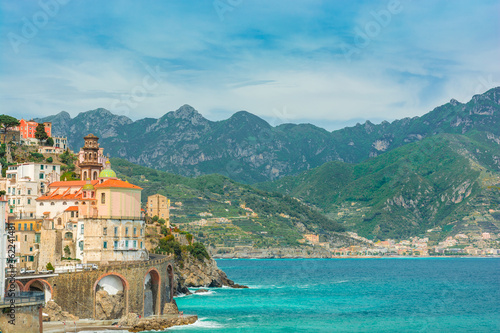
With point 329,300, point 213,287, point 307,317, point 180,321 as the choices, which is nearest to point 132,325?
point 180,321

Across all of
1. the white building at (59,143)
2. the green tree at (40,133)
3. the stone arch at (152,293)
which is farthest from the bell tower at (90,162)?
the stone arch at (152,293)

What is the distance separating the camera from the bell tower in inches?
3762

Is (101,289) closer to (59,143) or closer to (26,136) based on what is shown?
(26,136)

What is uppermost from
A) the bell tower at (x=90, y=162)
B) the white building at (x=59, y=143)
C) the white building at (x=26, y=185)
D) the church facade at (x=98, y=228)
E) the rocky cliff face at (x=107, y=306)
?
the white building at (x=59, y=143)

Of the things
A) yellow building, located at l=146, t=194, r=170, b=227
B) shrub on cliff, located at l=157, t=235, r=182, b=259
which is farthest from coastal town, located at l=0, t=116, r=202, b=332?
yellow building, located at l=146, t=194, r=170, b=227

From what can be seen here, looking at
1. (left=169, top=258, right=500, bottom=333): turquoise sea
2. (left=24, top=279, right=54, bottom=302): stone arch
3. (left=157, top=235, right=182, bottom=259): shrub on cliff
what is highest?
(left=157, top=235, right=182, bottom=259): shrub on cliff

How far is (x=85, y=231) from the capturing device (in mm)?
71125

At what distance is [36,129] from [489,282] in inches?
4420

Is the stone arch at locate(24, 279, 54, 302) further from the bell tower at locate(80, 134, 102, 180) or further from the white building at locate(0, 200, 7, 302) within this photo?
the bell tower at locate(80, 134, 102, 180)

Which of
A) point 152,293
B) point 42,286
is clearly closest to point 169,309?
point 152,293

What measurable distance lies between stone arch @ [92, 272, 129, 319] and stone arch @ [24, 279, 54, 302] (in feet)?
14.2

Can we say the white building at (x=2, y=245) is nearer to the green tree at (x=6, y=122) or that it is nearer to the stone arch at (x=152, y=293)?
the stone arch at (x=152, y=293)

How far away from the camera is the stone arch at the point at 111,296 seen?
64562mm

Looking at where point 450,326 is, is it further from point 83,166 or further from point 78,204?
point 83,166
